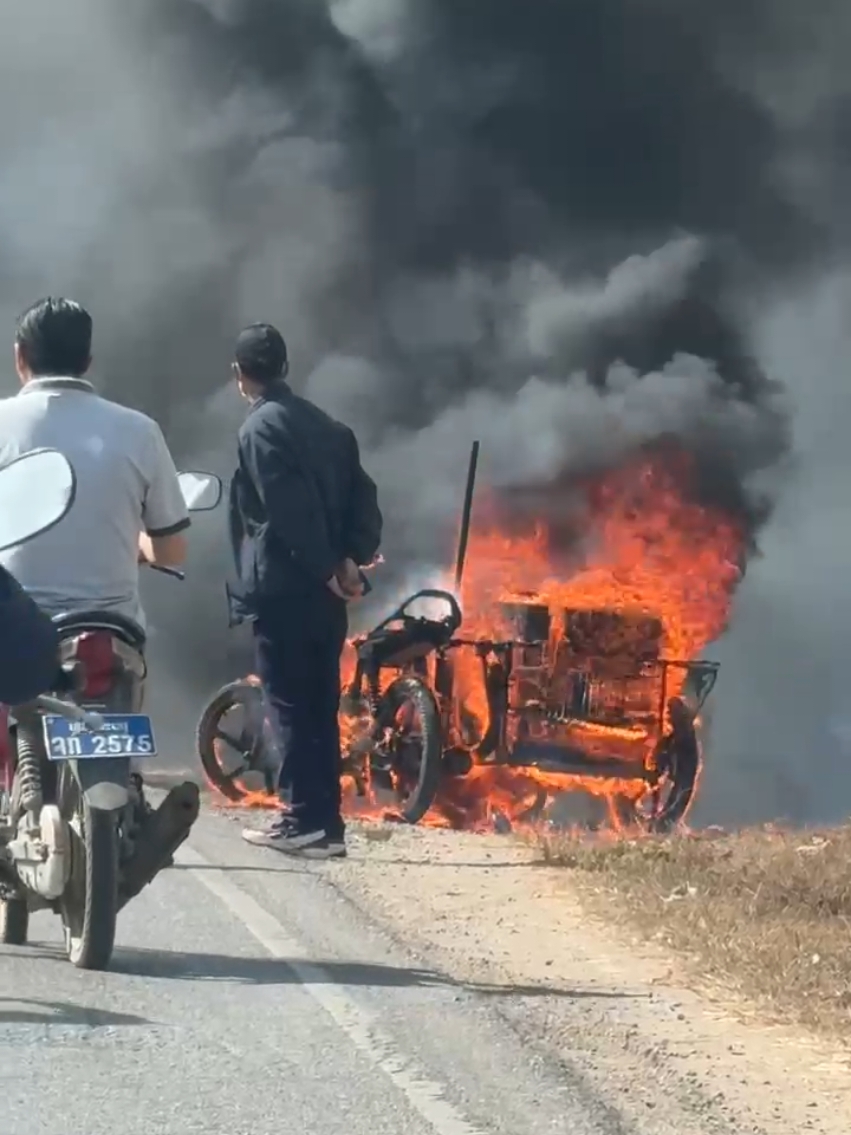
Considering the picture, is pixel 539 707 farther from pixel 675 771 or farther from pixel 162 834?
pixel 162 834

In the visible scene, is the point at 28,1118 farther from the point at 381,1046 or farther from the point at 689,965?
the point at 689,965

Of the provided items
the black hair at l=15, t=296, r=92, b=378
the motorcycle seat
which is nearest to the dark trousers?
the black hair at l=15, t=296, r=92, b=378

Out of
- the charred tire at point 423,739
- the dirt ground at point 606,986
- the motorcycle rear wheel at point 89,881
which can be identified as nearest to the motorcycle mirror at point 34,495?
the dirt ground at point 606,986

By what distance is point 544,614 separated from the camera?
528 inches

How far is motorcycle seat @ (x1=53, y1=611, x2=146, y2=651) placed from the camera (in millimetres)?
6207

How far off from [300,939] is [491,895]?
1.44 meters

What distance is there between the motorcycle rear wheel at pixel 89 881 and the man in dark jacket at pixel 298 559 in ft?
8.65

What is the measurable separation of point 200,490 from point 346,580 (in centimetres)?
237

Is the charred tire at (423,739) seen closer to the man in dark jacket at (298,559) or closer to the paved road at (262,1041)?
the man in dark jacket at (298,559)

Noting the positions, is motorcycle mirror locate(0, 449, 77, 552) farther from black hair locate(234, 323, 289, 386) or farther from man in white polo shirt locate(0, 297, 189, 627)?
black hair locate(234, 323, 289, 386)

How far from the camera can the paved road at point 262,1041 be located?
4902mm

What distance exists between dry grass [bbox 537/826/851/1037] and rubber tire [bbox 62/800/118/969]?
186cm

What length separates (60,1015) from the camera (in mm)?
5789

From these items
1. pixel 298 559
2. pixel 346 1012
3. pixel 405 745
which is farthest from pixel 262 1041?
pixel 405 745
